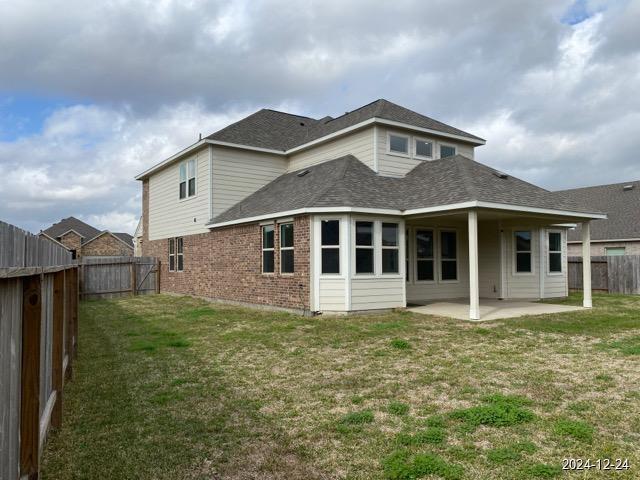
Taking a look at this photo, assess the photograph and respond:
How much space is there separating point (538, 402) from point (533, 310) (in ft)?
28.4

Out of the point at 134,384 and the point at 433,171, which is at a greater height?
the point at 433,171

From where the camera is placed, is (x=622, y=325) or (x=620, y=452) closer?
(x=620, y=452)

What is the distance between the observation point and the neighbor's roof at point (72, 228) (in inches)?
2015

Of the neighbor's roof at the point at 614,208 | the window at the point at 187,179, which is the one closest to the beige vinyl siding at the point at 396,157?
the window at the point at 187,179

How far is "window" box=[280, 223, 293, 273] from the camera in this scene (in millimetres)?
13219

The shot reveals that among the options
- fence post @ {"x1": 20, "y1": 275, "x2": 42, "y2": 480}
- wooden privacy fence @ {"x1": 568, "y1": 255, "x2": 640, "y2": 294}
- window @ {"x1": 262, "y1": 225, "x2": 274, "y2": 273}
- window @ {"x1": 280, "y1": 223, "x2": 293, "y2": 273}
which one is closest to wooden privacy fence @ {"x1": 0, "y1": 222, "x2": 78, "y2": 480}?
fence post @ {"x1": 20, "y1": 275, "x2": 42, "y2": 480}

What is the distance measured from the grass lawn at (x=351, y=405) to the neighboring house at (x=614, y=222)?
17.9 m

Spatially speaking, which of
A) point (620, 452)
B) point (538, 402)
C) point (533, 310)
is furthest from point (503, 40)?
point (620, 452)

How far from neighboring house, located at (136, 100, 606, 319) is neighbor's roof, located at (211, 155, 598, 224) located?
6 cm

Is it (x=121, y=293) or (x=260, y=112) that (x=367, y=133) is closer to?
(x=260, y=112)

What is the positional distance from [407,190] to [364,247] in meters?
2.74

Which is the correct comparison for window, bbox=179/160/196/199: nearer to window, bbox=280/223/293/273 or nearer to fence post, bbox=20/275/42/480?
window, bbox=280/223/293/273

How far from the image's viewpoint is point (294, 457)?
382cm
